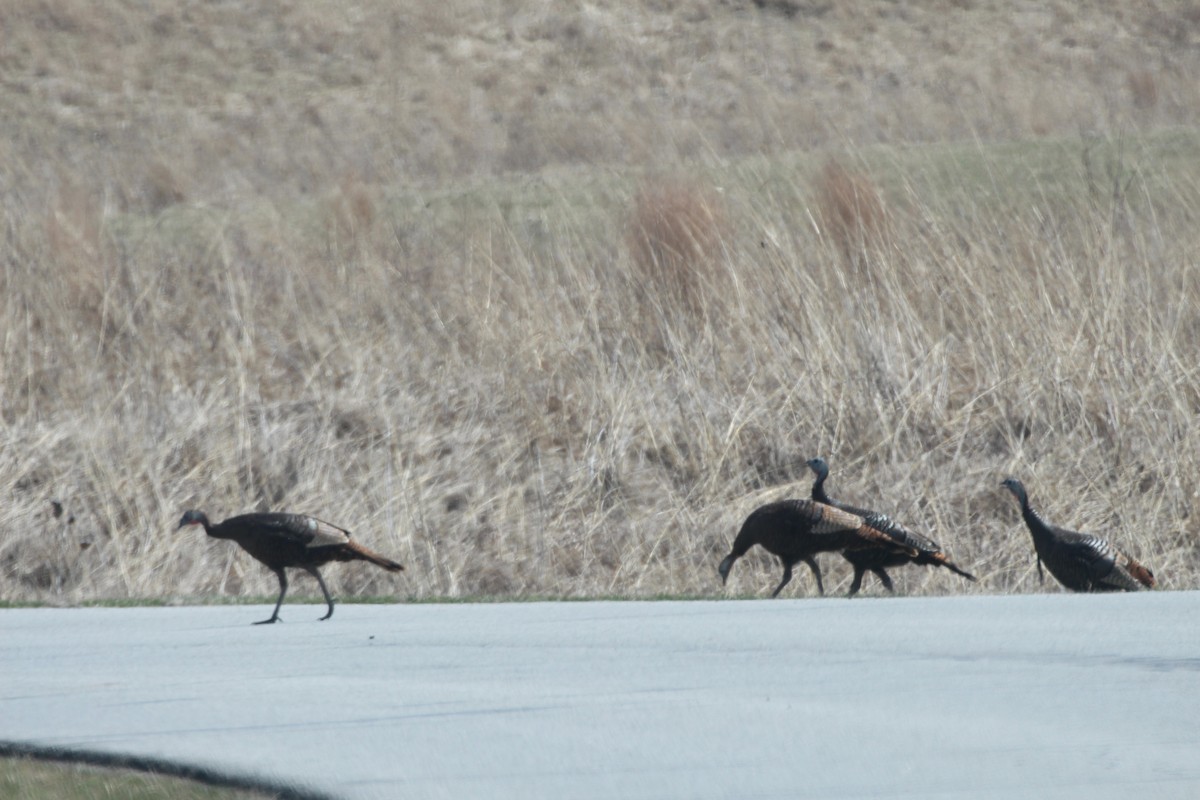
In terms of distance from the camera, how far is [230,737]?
17.3ft

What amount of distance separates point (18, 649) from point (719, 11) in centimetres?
3848

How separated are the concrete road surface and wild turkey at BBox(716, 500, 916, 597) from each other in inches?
16.8

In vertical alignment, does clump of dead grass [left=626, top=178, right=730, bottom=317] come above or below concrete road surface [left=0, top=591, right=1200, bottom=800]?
below

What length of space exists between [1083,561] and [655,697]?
3.43m

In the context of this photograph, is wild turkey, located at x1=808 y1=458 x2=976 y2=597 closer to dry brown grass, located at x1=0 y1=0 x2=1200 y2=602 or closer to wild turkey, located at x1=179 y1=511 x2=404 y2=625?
dry brown grass, located at x1=0 y1=0 x2=1200 y2=602

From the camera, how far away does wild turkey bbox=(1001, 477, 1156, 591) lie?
8.39 meters

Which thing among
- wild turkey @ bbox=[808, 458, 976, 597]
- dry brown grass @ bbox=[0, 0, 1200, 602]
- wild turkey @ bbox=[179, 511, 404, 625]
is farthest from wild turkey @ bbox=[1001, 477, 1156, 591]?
wild turkey @ bbox=[179, 511, 404, 625]

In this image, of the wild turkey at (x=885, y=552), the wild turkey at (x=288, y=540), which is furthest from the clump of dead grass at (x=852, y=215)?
the wild turkey at (x=288, y=540)

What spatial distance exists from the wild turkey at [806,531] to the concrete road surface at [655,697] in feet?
1.40

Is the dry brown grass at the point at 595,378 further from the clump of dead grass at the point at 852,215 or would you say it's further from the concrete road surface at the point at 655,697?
the concrete road surface at the point at 655,697

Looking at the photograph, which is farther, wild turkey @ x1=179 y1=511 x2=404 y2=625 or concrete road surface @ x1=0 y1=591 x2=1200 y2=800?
wild turkey @ x1=179 y1=511 x2=404 y2=625

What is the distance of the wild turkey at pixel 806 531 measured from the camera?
324 inches

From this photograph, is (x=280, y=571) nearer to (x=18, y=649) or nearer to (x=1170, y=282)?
(x=18, y=649)

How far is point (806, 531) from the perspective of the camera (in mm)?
8258
